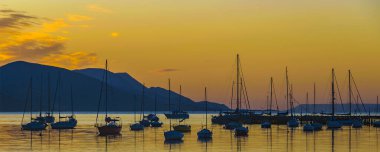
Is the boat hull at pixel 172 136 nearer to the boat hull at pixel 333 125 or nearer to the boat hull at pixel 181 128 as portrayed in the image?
the boat hull at pixel 181 128

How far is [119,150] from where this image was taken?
89.1 m

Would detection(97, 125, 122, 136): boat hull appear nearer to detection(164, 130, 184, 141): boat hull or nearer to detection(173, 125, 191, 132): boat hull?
detection(173, 125, 191, 132): boat hull

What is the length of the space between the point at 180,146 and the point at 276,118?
9089cm

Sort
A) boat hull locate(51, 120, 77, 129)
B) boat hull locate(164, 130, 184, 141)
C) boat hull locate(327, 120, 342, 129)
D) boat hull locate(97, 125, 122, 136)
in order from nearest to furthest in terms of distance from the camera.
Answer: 1. boat hull locate(164, 130, 184, 141)
2. boat hull locate(97, 125, 122, 136)
3. boat hull locate(327, 120, 342, 129)
4. boat hull locate(51, 120, 77, 129)

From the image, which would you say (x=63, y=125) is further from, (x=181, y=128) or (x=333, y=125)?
(x=333, y=125)

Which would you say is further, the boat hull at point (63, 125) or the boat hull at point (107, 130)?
the boat hull at point (63, 125)

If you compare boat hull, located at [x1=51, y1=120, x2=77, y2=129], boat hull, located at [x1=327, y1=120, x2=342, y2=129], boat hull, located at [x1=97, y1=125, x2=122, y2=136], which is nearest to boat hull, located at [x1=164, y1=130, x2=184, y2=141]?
boat hull, located at [x1=97, y1=125, x2=122, y2=136]

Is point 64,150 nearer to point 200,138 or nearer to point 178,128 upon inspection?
point 200,138

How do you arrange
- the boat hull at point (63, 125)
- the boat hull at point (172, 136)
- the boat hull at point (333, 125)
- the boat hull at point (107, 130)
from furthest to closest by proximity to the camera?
1. the boat hull at point (63, 125)
2. the boat hull at point (333, 125)
3. the boat hull at point (107, 130)
4. the boat hull at point (172, 136)

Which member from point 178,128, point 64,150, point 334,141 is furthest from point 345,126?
point 64,150

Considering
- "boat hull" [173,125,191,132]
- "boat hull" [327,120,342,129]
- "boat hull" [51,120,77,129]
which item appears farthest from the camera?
"boat hull" [51,120,77,129]

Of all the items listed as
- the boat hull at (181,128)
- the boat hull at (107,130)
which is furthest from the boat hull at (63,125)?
the boat hull at (107,130)

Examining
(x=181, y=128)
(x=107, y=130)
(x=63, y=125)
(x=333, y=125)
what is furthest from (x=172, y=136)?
(x=333, y=125)

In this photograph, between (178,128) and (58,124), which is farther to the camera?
(58,124)
